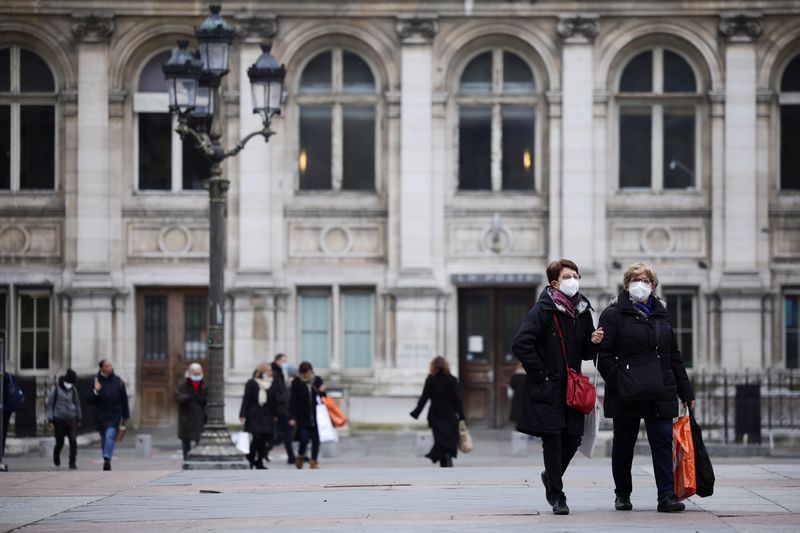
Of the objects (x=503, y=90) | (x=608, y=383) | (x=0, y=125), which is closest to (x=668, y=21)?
(x=503, y=90)

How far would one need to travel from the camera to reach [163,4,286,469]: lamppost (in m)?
23.3

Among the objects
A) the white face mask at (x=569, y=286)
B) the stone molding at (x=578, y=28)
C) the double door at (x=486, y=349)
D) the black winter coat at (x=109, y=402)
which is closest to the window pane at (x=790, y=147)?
the stone molding at (x=578, y=28)

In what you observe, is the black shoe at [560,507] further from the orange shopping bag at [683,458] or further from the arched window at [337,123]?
the arched window at [337,123]

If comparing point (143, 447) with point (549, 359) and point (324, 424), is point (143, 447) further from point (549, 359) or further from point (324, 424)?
point (549, 359)

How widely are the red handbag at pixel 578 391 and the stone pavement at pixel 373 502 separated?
2.84ft

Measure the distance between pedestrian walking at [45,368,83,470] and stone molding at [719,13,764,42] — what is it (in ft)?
47.5

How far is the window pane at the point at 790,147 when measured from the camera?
111ft

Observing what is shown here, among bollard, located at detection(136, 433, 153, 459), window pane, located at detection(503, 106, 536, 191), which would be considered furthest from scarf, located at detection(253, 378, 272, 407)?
window pane, located at detection(503, 106, 536, 191)

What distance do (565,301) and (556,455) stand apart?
4.00ft

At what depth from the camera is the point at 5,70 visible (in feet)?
112

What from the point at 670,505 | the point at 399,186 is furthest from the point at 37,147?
the point at 670,505

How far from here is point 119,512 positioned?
49.3ft

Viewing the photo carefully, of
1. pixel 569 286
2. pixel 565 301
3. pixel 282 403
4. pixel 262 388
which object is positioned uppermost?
pixel 569 286

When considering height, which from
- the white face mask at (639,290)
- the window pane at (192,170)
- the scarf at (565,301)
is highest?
the window pane at (192,170)
